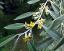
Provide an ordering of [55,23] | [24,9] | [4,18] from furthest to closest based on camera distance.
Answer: [4,18], [24,9], [55,23]

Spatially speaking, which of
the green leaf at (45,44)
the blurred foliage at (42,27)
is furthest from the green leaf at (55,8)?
the green leaf at (45,44)

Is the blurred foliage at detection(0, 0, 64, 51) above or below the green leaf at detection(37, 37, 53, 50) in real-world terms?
above

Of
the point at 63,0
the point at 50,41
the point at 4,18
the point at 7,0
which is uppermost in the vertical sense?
the point at 63,0

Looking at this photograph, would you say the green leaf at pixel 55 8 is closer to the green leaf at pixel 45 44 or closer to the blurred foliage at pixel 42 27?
the blurred foliage at pixel 42 27

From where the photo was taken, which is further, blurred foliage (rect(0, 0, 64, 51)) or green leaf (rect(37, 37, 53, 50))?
green leaf (rect(37, 37, 53, 50))

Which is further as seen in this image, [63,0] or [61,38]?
[63,0]

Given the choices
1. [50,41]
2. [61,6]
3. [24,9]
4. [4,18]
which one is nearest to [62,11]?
[61,6]

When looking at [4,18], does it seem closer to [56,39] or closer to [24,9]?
[24,9]

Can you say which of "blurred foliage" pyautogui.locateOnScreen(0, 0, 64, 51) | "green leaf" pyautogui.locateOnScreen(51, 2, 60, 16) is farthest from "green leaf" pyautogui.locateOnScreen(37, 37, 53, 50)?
"green leaf" pyautogui.locateOnScreen(51, 2, 60, 16)

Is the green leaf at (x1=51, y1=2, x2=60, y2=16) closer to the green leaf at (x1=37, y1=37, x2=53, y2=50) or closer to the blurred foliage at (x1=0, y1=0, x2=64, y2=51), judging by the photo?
the blurred foliage at (x1=0, y1=0, x2=64, y2=51)

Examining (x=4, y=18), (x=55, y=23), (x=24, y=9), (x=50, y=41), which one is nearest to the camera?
(x=55, y=23)

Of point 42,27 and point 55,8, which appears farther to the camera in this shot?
point 55,8
